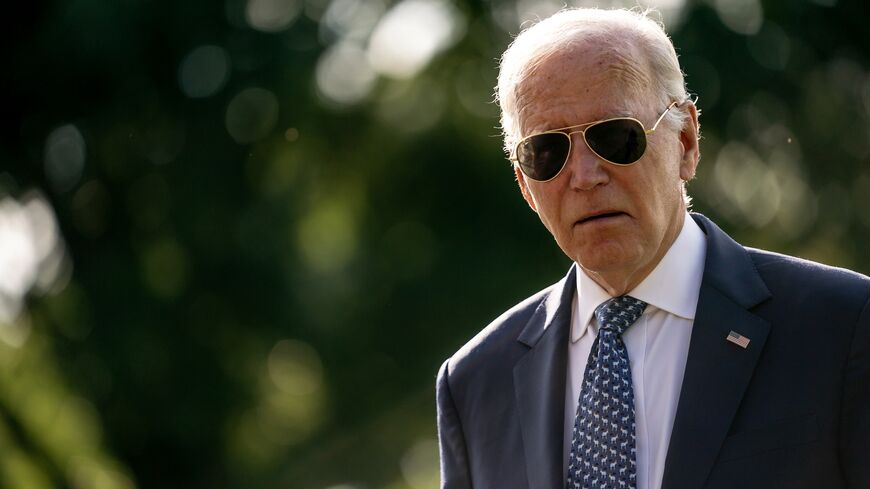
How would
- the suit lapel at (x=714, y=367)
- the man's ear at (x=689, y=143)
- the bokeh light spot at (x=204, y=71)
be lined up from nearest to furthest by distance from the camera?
the suit lapel at (x=714, y=367) → the man's ear at (x=689, y=143) → the bokeh light spot at (x=204, y=71)

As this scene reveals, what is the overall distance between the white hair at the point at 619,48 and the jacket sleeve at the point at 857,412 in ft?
2.20

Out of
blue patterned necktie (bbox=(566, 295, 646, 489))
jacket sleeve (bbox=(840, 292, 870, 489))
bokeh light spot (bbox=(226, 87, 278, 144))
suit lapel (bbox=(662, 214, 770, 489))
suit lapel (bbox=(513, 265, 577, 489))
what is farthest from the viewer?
bokeh light spot (bbox=(226, 87, 278, 144))

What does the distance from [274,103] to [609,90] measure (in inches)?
300

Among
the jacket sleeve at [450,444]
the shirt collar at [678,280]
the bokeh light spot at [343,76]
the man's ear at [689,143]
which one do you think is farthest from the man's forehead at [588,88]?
the bokeh light spot at [343,76]

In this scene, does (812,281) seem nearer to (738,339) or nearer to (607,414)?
(738,339)

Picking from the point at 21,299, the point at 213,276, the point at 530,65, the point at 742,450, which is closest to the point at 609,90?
the point at 530,65

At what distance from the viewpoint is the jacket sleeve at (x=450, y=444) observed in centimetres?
301

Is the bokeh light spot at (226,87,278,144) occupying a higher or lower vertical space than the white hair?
higher

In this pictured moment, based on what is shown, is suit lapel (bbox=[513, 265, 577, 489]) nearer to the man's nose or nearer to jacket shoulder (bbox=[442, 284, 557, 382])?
jacket shoulder (bbox=[442, 284, 557, 382])

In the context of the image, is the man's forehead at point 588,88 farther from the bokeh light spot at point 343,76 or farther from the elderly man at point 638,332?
the bokeh light spot at point 343,76

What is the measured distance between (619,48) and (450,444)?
994 millimetres

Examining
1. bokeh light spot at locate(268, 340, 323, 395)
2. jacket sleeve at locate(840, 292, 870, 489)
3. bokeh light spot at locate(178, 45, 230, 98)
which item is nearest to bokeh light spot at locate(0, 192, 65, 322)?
bokeh light spot at locate(178, 45, 230, 98)

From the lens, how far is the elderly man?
248 cm

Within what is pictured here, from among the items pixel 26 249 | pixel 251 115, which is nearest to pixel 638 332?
pixel 251 115
